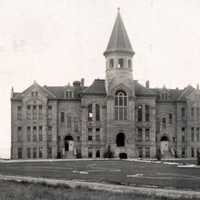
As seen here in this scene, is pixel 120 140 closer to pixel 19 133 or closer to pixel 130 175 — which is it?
pixel 19 133

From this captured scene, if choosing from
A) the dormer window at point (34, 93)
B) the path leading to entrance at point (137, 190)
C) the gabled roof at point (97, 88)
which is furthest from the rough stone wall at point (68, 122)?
the path leading to entrance at point (137, 190)

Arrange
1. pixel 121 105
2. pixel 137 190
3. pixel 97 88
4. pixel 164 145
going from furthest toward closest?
1. pixel 97 88
2. pixel 164 145
3. pixel 121 105
4. pixel 137 190

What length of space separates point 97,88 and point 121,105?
482 centimetres

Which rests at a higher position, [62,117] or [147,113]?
[147,113]

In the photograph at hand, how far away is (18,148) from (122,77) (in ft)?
62.8

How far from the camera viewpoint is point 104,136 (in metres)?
71.8

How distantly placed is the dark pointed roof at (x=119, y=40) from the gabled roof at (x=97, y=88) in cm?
468

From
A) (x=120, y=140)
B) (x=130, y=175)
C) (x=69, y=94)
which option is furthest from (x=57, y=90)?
(x=130, y=175)

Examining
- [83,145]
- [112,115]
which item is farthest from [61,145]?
[112,115]

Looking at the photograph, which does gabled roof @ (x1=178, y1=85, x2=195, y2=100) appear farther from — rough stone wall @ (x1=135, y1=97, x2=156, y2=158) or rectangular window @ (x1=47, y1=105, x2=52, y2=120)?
rectangular window @ (x1=47, y1=105, x2=52, y2=120)

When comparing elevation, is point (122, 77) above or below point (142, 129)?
above

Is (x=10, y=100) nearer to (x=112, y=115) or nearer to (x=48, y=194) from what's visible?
(x=112, y=115)

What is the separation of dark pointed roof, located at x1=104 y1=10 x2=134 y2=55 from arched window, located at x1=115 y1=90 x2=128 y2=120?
6.53 metres

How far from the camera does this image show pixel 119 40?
72.6 meters
